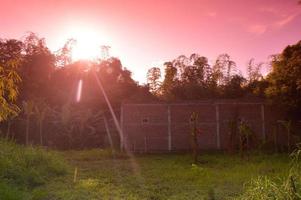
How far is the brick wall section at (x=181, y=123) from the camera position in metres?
23.8

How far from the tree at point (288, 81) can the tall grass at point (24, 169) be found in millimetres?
13108

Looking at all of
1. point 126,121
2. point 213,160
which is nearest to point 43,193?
point 213,160

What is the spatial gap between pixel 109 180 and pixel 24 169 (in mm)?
2354

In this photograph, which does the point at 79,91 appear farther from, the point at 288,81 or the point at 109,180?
the point at 109,180

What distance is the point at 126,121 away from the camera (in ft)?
80.8

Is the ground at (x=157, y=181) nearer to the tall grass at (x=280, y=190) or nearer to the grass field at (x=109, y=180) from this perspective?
the grass field at (x=109, y=180)

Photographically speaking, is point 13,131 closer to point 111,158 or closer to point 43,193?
point 111,158

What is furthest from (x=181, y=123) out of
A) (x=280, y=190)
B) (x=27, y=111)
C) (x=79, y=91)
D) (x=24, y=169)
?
(x=280, y=190)

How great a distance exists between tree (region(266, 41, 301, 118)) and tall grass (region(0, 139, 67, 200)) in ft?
43.0

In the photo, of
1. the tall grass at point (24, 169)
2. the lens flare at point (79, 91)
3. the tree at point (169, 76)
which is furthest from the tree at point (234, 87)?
the tall grass at point (24, 169)

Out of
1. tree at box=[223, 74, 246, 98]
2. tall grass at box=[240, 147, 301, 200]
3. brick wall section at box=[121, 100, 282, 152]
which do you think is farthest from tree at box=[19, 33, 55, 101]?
tall grass at box=[240, 147, 301, 200]

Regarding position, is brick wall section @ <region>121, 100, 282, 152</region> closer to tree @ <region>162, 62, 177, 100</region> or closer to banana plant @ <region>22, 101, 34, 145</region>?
banana plant @ <region>22, 101, 34, 145</region>

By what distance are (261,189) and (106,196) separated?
22.5 feet

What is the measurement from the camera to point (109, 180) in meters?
11.9
